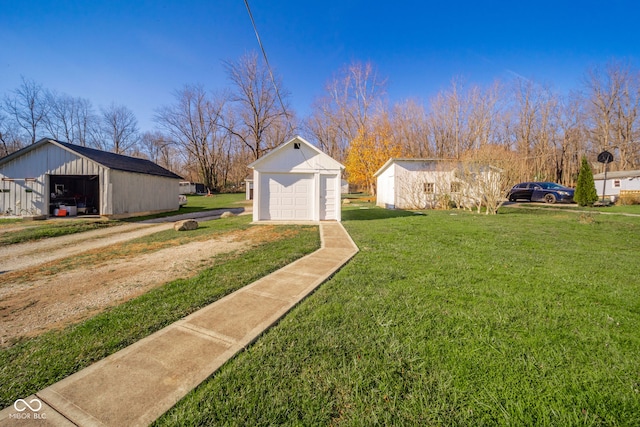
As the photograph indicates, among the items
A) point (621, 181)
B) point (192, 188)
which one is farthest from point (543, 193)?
point (192, 188)

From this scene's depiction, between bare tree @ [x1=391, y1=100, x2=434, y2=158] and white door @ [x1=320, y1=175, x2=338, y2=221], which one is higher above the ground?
bare tree @ [x1=391, y1=100, x2=434, y2=158]

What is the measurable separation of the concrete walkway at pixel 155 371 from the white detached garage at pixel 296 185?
25.0 feet

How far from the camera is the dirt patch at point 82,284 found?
2.89 m

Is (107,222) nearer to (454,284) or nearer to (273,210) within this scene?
(273,210)

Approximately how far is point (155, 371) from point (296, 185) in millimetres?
9125

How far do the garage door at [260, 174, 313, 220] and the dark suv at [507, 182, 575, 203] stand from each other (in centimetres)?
1428

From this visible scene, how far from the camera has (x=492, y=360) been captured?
2006 millimetres

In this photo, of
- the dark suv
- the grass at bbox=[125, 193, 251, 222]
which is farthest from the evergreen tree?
the grass at bbox=[125, 193, 251, 222]

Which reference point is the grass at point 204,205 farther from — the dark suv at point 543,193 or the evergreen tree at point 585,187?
the evergreen tree at point 585,187

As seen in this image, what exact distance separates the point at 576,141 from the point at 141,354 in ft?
138

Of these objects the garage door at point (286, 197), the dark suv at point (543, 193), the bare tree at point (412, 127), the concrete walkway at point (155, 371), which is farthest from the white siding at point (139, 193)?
the bare tree at point (412, 127)

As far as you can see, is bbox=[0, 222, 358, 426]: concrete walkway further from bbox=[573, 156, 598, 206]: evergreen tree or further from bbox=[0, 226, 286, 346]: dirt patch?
bbox=[573, 156, 598, 206]: evergreen tree

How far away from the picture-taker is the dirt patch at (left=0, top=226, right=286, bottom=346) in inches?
114

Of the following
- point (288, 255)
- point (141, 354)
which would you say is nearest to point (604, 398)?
point (141, 354)
